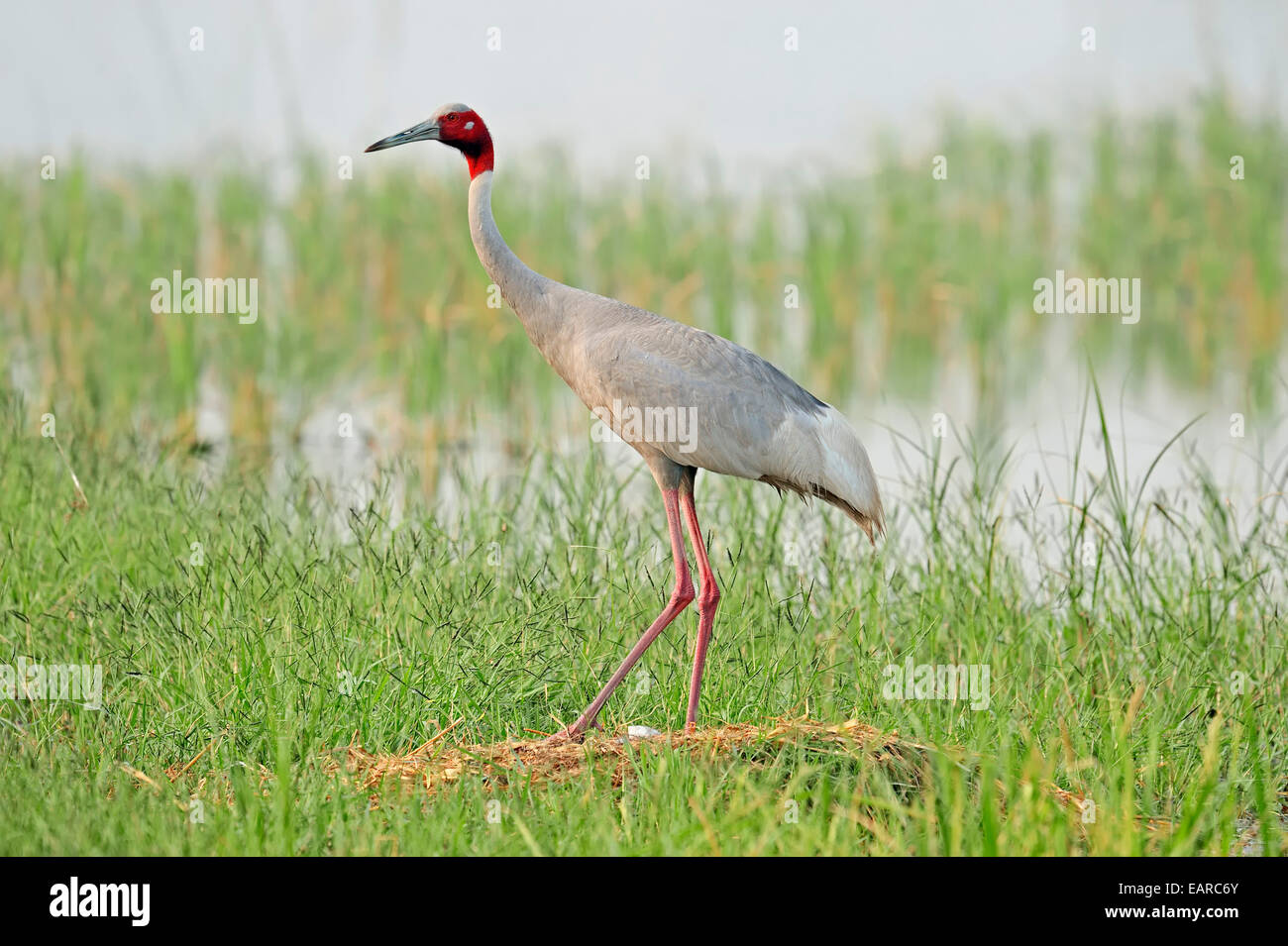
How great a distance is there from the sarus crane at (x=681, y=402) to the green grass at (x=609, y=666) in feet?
1.59

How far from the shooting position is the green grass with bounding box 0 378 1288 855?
4.05 meters

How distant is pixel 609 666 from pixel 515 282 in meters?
1.47

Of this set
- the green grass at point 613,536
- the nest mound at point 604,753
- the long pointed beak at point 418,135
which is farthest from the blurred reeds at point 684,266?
the nest mound at point 604,753

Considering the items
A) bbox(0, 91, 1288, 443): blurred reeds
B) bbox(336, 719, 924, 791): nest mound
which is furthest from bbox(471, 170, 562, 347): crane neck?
bbox(0, 91, 1288, 443): blurred reeds

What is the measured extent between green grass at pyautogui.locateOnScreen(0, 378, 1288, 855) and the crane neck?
1028 mm

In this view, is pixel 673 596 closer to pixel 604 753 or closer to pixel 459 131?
pixel 604 753

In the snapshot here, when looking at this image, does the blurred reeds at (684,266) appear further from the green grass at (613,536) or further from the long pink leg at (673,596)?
the long pink leg at (673,596)

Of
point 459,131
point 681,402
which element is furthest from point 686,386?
point 459,131

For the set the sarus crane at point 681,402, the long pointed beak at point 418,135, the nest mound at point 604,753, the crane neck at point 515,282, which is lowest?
the nest mound at point 604,753

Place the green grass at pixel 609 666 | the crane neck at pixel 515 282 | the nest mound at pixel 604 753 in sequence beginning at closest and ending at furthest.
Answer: the green grass at pixel 609 666, the nest mound at pixel 604 753, the crane neck at pixel 515 282

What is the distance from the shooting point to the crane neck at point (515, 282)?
5.43 m

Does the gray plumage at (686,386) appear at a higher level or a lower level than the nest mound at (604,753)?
higher
